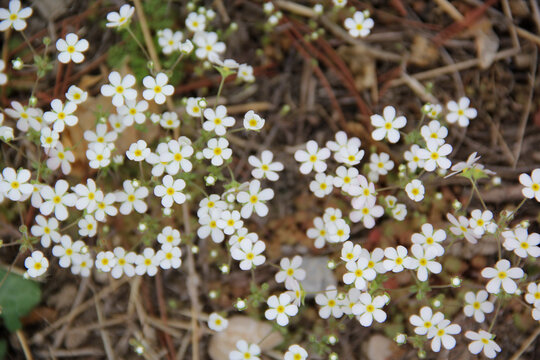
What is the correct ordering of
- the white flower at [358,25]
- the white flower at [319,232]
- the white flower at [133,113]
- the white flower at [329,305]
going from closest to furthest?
the white flower at [329,305], the white flower at [133,113], the white flower at [319,232], the white flower at [358,25]

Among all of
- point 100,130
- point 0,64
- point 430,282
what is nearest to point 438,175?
point 430,282

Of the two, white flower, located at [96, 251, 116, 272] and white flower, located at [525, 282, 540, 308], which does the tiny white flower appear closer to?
white flower, located at [525, 282, 540, 308]

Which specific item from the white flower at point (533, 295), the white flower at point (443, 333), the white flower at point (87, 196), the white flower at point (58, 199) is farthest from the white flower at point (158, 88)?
the white flower at point (533, 295)

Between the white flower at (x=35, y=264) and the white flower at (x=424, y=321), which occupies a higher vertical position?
the white flower at (x=35, y=264)

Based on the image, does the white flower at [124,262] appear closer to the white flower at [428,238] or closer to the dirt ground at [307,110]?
the dirt ground at [307,110]

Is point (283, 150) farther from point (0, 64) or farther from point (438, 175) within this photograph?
point (0, 64)

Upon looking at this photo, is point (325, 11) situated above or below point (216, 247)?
above

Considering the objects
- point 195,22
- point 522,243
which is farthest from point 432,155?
point 195,22
